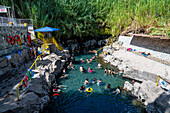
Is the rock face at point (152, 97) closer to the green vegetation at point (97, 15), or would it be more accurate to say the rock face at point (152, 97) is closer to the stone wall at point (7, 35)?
the green vegetation at point (97, 15)

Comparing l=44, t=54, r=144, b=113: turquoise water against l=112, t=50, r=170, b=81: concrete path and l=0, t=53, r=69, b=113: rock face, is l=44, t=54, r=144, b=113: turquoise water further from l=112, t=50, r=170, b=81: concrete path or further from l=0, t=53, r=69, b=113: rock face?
l=112, t=50, r=170, b=81: concrete path

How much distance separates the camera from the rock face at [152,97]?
8.30m

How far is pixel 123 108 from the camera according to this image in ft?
32.5

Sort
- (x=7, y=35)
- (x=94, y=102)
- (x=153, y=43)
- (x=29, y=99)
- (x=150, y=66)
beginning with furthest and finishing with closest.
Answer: (x=153, y=43) < (x=150, y=66) < (x=7, y=35) < (x=94, y=102) < (x=29, y=99)

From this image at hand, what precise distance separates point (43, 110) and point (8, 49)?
7.71 metres

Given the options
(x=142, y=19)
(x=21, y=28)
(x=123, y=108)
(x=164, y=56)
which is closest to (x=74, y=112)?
(x=123, y=108)

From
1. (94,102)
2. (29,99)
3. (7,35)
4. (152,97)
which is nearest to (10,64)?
(7,35)

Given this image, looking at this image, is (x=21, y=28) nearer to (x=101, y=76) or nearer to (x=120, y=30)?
(x=101, y=76)

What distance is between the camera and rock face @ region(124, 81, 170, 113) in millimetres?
8302

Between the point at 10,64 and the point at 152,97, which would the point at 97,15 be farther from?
the point at 152,97

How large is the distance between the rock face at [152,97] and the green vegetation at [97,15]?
11554 millimetres

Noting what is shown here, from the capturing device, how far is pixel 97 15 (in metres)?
29.2

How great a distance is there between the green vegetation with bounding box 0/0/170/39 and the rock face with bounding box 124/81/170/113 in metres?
11.6

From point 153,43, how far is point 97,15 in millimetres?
14890
